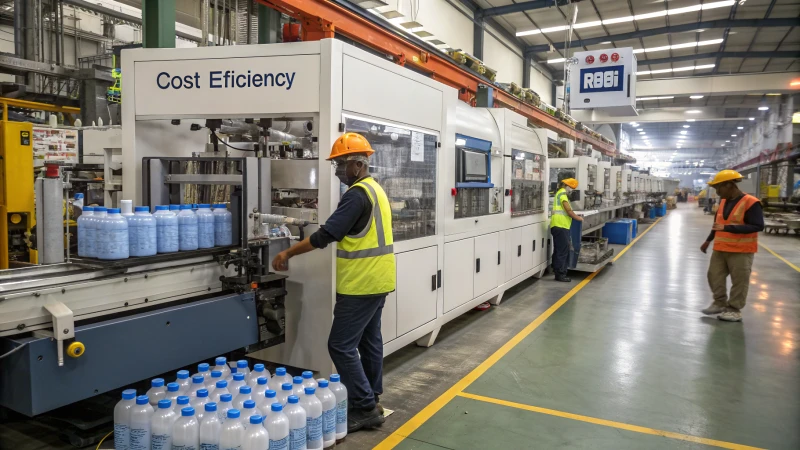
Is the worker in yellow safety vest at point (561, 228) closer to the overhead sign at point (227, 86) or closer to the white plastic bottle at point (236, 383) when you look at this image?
the overhead sign at point (227, 86)

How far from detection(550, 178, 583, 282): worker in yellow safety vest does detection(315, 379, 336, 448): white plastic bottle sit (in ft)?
20.5

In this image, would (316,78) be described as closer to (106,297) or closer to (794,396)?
(106,297)

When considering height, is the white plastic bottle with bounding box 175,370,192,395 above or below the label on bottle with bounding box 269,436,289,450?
above

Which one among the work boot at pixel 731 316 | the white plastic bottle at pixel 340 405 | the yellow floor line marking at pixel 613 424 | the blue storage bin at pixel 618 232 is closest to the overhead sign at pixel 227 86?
the white plastic bottle at pixel 340 405

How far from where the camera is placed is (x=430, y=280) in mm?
4730

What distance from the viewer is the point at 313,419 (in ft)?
9.24

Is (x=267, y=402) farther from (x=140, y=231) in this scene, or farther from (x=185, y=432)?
(x=140, y=231)

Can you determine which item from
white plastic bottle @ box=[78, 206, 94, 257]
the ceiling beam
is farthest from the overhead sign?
the ceiling beam

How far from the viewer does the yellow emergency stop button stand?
2281mm

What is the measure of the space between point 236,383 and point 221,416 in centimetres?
33

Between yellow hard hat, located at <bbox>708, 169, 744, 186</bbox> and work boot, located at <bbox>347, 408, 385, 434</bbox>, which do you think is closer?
work boot, located at <bbox>347, 408, 385, 434</bbox>

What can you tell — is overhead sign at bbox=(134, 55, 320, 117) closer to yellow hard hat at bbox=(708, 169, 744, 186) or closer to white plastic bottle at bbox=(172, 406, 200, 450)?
white plastic bottle at bbox=(172, 406, 200, 450)

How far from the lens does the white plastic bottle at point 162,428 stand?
8.22 feet

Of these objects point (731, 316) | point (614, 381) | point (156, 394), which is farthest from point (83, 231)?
point (731, 316)
